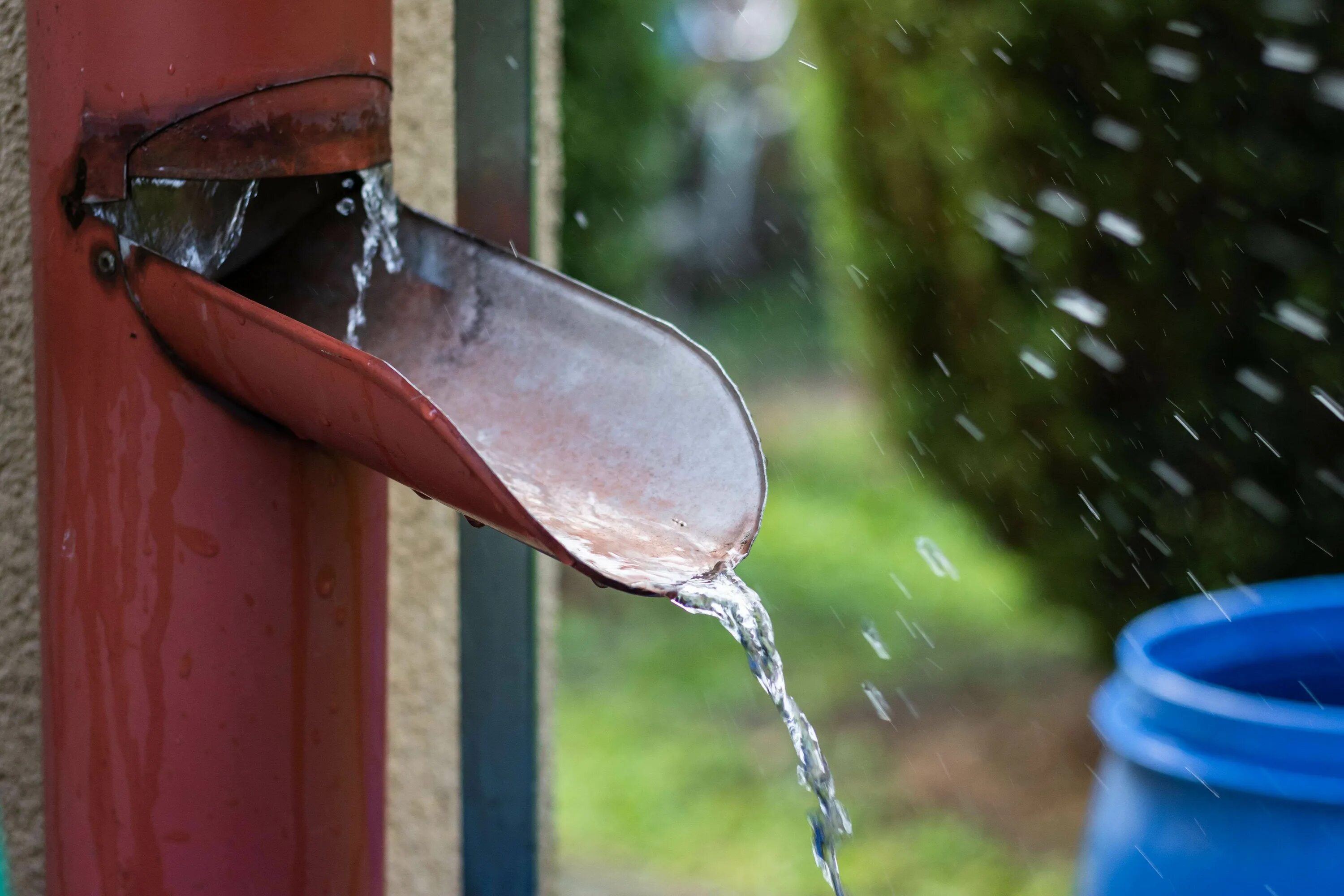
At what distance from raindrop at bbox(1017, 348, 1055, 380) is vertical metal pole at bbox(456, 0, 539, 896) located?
2298 mm

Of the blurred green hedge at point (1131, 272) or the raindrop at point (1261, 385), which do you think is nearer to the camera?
the blurred green hedge at point (1131, 272)

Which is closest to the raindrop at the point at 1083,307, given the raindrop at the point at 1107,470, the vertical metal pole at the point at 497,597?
the raindrop at the point at 1107,470

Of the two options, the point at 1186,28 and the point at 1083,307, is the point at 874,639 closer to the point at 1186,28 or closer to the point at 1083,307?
the point at 1083,307

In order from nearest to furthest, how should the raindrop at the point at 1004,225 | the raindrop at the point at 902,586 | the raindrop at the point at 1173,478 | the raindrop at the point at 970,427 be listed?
the raindrop at the point at 1173,478 < the raindrop at the point at 1004,225 < the raindrop at the point at 970,427 < the raindrop at the point at 902,586

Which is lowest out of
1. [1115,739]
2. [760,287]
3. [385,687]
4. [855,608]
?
[760,287]

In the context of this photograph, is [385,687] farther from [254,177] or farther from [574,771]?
[574,771]

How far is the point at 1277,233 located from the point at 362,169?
270 cm

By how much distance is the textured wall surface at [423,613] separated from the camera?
47.5 inches

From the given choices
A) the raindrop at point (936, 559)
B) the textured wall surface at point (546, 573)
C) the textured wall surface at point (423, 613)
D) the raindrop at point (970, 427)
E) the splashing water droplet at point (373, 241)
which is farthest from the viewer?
the raindrop at point (936, 559)

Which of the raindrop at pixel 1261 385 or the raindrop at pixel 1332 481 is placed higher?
the raindrop at pixel 1261 385

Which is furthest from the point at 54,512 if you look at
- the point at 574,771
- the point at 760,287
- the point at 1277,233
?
the point at 760,287

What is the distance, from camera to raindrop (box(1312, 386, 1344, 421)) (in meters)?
3.00

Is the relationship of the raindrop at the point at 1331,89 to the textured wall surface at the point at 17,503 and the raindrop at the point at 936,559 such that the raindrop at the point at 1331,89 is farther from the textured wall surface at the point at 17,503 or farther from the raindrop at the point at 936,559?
the textured wall surface at the point at 17,503

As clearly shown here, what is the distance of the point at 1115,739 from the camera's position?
1.65 metres
